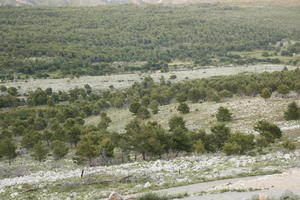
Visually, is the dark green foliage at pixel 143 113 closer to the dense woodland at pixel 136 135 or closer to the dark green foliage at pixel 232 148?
the dense woodland at pixel 136 135

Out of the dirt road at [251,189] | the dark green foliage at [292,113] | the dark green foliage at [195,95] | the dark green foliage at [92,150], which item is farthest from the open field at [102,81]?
the dirt road at [251,189]

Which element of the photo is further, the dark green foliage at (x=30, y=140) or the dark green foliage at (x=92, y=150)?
the dark green foliage at (x=30, y=140)

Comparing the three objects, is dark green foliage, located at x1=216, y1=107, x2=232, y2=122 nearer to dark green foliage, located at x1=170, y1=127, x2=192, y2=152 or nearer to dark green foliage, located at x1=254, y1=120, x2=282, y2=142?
dark green foliage, located at x1=254, y1=120, x2=282, y2=142

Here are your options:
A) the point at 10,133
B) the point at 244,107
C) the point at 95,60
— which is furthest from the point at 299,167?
the point at 95,60

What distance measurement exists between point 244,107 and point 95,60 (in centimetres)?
14208

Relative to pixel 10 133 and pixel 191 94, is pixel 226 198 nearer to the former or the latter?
pixel 10 133

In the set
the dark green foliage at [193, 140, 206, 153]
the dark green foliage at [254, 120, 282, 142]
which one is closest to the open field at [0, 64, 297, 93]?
the dark green foliage at [254, 120, 282, 142]

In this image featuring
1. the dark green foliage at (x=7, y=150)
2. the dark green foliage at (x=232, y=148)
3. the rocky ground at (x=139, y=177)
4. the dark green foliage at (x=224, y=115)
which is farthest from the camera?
the dark green foliage at (x=224, y=115)

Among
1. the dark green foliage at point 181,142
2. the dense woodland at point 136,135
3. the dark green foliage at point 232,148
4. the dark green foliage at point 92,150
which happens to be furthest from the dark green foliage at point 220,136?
the dark green foliage at point 92,150

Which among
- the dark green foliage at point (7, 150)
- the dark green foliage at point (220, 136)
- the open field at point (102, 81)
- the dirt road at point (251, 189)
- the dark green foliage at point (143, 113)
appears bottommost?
the open field at point (102, 81)

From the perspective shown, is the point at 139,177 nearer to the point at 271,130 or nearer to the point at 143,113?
the point at 271,130

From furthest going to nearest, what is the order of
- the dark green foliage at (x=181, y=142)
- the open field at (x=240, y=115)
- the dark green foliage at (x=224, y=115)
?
the dark green foliage at (x=224, y=115) → the open field at (x=240, y=115) → the dark green foliage at (x=181, y=142)

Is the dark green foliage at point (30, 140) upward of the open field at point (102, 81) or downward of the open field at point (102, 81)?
upward

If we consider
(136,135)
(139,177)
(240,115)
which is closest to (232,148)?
(139,177)
